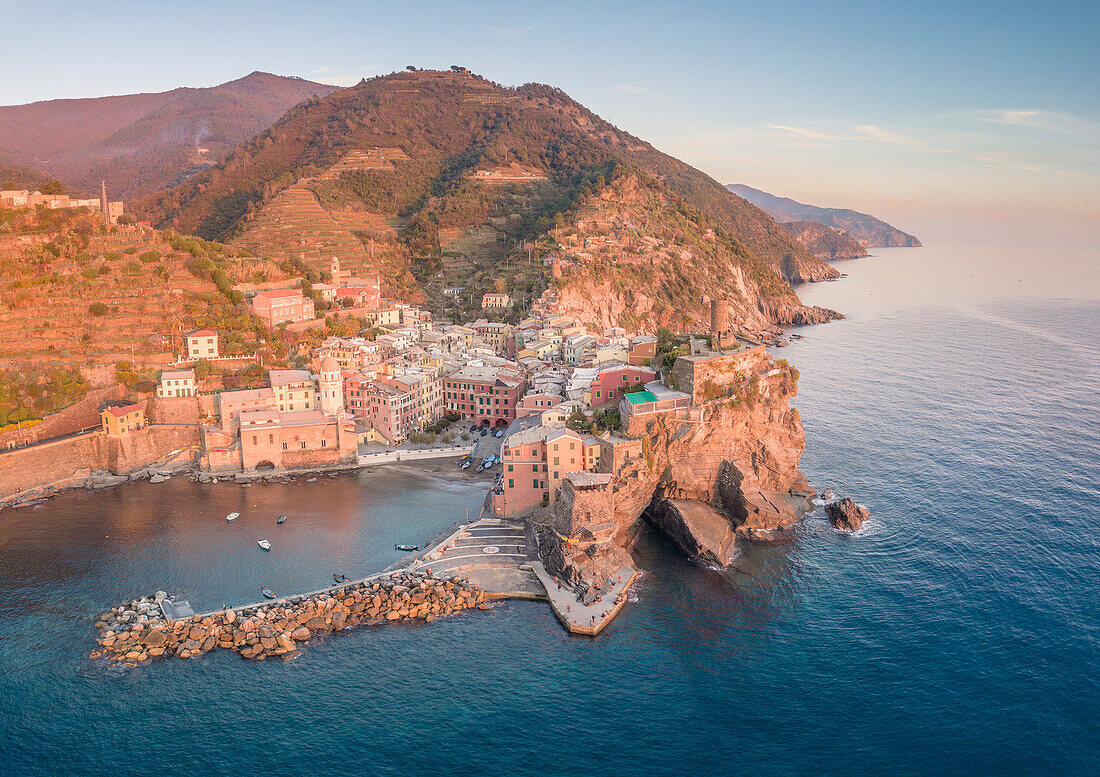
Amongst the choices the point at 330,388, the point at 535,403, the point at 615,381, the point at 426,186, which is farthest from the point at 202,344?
the point at 426,186

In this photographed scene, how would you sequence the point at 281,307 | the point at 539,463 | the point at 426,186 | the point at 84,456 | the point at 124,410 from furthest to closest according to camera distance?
the point at 426,186
the point at 281,307
the point at 124,410
the point at 84,456
the point at 539,463

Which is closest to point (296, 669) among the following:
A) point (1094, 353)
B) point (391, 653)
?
point (391, 653)

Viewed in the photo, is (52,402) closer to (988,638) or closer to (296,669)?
(296,669)

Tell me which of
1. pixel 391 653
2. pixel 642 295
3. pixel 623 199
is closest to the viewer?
pixel 391 653

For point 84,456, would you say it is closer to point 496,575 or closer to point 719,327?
point 496,575

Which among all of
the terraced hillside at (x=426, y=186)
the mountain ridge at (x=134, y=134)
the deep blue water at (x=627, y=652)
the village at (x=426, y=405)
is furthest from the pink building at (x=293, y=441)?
the mountain ridge at (x=134, y=134)

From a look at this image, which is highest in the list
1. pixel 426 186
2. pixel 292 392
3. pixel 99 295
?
pixel 426 186
